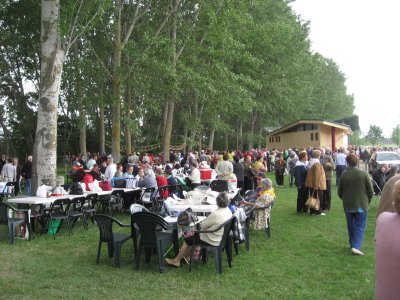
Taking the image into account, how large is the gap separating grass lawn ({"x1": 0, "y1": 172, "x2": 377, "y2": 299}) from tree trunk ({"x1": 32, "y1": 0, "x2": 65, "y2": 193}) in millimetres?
2252

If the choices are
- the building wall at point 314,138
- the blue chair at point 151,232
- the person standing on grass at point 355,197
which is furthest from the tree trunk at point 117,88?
the building wall at point 314,138

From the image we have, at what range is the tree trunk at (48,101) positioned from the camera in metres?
10.2

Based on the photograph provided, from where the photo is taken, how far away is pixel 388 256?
252cm

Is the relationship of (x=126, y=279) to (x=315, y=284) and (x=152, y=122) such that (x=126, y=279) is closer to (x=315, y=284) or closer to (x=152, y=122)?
(x=315, y=284)

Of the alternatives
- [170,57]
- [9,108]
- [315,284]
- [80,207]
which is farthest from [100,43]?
[315,284]

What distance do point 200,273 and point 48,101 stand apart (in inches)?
249

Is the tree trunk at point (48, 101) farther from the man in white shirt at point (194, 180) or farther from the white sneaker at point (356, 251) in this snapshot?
the white sneaker at point (356, 251)

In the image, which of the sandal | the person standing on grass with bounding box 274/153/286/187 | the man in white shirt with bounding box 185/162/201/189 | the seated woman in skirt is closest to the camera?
the seated woman in skirt

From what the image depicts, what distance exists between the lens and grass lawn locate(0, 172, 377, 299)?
5234mm

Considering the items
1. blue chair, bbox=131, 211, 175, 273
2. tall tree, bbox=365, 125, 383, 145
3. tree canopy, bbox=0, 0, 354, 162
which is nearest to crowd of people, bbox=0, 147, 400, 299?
blue chair, bbox=131, 211, 175, 273

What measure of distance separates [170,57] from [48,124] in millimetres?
10972

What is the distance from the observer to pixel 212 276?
231 inches

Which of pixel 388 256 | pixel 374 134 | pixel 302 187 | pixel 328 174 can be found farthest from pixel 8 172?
pixel 374 134

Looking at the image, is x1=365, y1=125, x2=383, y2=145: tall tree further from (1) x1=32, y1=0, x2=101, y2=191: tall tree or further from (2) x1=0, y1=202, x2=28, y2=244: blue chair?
(2) x1=0, y1=202, x2=28, y2=244: blue chair
